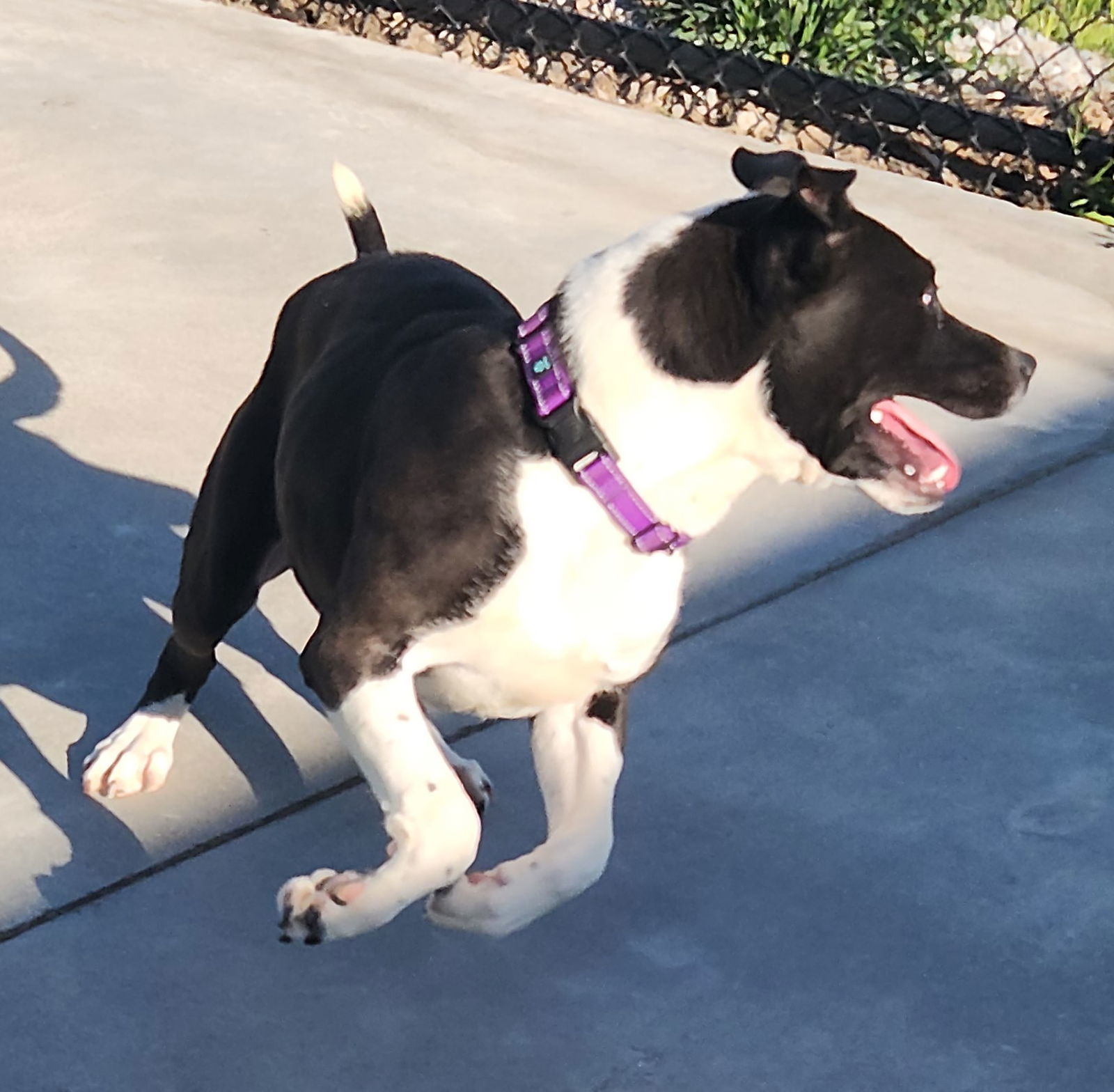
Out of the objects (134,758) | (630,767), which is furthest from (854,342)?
(134,758)

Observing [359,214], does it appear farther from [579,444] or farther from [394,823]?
[394,823]

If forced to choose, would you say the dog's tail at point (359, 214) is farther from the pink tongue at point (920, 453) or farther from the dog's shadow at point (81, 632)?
the pink tongue at point (920, 453)

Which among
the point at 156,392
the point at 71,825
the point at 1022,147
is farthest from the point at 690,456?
the point at 1022,147

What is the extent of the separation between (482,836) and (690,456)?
3.09 ft

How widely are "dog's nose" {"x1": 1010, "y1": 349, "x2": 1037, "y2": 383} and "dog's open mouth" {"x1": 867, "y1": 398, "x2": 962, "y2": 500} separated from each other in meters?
0.23

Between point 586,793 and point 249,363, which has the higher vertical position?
point 586,793

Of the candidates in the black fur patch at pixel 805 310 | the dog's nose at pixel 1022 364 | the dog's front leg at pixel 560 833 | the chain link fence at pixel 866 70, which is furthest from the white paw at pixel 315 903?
the chain link fence at pixel 866 70

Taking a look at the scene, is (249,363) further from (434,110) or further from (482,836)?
(434,110)

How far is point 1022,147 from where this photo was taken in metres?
7.13

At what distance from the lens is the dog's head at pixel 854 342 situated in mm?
2711

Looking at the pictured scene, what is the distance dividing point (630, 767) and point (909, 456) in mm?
935

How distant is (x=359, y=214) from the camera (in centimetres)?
373

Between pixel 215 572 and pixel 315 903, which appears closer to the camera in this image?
pixel 315 903

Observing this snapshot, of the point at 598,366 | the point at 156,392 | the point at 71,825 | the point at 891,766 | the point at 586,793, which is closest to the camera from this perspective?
the point at 598,366
